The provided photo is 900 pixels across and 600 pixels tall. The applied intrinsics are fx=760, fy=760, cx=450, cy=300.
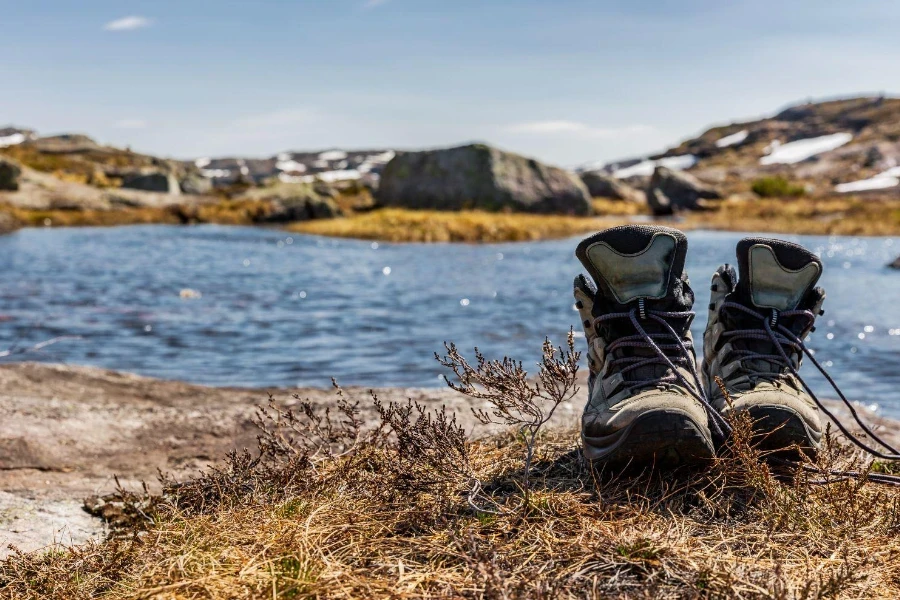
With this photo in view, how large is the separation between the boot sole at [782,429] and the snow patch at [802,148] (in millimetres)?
96734

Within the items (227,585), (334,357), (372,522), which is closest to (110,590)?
(227,585)

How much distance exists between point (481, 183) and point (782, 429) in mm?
37026

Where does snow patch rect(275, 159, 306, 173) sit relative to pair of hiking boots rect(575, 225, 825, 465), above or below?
above

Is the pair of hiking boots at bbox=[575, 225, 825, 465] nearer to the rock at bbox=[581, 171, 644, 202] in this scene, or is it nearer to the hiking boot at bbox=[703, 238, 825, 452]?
the hiking boot at bbox=[703, 238, 825, 452]

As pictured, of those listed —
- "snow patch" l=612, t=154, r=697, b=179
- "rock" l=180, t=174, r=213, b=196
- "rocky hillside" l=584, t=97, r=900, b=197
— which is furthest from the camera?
"snow patch" l=612, t=154, r=697, b=179

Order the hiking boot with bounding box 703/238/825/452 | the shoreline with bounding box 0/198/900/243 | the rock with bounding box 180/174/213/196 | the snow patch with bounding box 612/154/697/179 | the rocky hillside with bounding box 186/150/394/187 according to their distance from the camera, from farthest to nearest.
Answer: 1. the rocky hillside with bounding box 186/150/394/187
2. the snow patch with bounding box 612/154/697/179
3. the rock with bounding box 180/174/213/196
4. the shoreline with bounding box 0/198/900/243
5. the hiking boot with bounding box 703/238/825/452

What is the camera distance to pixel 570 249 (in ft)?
89.5

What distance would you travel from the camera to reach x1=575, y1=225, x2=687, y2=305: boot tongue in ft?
11.3

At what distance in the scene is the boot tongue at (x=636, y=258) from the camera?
3459 millimetres

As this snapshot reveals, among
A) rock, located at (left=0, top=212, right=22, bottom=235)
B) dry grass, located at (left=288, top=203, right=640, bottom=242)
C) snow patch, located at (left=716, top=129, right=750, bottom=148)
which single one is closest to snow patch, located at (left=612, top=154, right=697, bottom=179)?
snow patch, located at (left=716, top=129, right=750, bottom=148)

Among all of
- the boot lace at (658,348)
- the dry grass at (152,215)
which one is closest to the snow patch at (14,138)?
the dry grass at (152,215)

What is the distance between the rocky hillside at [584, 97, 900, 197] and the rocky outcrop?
36.8 m

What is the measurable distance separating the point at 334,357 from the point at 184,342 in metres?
2.45

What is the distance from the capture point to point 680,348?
3479 mm
